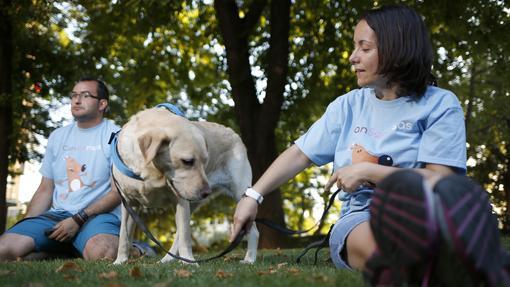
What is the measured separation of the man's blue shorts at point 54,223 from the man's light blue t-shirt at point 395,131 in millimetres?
3174

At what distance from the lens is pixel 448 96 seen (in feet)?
11.4

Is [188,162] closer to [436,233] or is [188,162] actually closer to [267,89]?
[436,233]

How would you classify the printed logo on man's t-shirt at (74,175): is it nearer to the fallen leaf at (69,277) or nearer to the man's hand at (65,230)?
the man's hand at (65,230)

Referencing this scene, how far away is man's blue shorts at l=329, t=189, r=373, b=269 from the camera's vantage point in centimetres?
346

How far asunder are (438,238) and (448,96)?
1.52 meters

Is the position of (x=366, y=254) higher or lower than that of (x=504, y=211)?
higher

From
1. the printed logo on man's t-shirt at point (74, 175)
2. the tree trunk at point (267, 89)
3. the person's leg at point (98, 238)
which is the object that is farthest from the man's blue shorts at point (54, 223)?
the tree trunk at point (267, 89)

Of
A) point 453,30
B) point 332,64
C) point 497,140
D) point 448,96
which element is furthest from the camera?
point 497,140

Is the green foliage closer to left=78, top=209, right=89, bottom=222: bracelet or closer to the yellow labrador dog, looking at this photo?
left=78, top=209, right=89, bottom=222: bracelet

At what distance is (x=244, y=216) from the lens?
315 cm

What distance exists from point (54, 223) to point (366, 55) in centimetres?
415

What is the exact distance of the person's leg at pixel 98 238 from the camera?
19.9 feet

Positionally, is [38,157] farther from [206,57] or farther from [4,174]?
[206,57]

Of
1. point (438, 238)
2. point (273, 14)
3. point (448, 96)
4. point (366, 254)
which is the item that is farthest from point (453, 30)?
point (438, 238)
